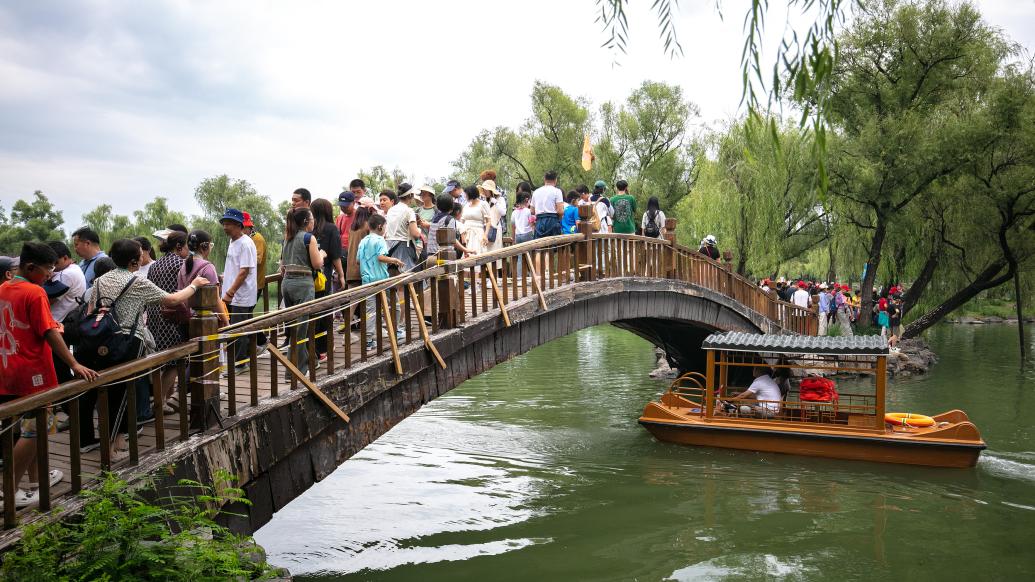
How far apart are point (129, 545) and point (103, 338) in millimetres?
1431

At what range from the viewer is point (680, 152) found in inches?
1307

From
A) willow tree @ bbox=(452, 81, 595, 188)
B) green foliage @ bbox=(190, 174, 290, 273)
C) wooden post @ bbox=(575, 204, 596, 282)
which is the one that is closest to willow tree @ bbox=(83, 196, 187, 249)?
green foliage @ bbox=(190, 174, 290, 273)

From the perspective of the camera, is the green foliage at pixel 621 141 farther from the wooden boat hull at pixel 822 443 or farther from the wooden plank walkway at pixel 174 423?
the wooden plank walkway at pixel 174 423

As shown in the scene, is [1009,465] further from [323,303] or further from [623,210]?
[323,303]

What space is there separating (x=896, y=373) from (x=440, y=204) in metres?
16.6

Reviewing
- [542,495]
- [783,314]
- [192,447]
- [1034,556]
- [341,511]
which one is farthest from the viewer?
[783,314]

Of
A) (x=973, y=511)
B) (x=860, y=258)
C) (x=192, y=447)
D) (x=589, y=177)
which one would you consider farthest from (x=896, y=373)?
(x=192, y=447)

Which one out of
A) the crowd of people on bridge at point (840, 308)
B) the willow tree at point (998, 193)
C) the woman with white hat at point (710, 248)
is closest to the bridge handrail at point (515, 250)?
the woman with white hat at point (710, 248)

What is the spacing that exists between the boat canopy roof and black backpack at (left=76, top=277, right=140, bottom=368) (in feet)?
29.2

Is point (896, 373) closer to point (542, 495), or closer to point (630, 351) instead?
point (630, 351)

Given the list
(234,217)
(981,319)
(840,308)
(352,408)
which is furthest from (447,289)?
(981,319)

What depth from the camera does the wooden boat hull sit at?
11531 millimetres

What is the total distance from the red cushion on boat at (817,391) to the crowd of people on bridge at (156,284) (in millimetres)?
5781

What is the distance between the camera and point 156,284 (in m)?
5.96
